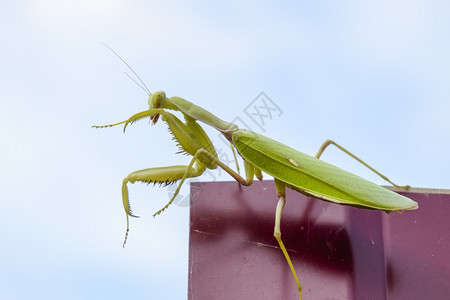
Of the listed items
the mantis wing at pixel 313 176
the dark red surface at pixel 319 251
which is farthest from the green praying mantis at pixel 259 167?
the dark red surface at pixel 319 251

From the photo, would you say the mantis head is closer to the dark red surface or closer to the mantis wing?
the mantis wing

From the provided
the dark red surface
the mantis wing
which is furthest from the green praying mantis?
the dark red surface

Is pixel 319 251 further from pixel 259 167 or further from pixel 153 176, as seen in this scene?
pixel 153 176

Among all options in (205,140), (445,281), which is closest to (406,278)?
(445,281)

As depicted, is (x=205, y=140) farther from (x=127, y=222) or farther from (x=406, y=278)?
(x=406, y=278)

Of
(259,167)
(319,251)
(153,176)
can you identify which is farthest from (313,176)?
(153,176)

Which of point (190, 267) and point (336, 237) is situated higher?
point (336, 237)

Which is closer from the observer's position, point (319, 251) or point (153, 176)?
point (319, 251)
